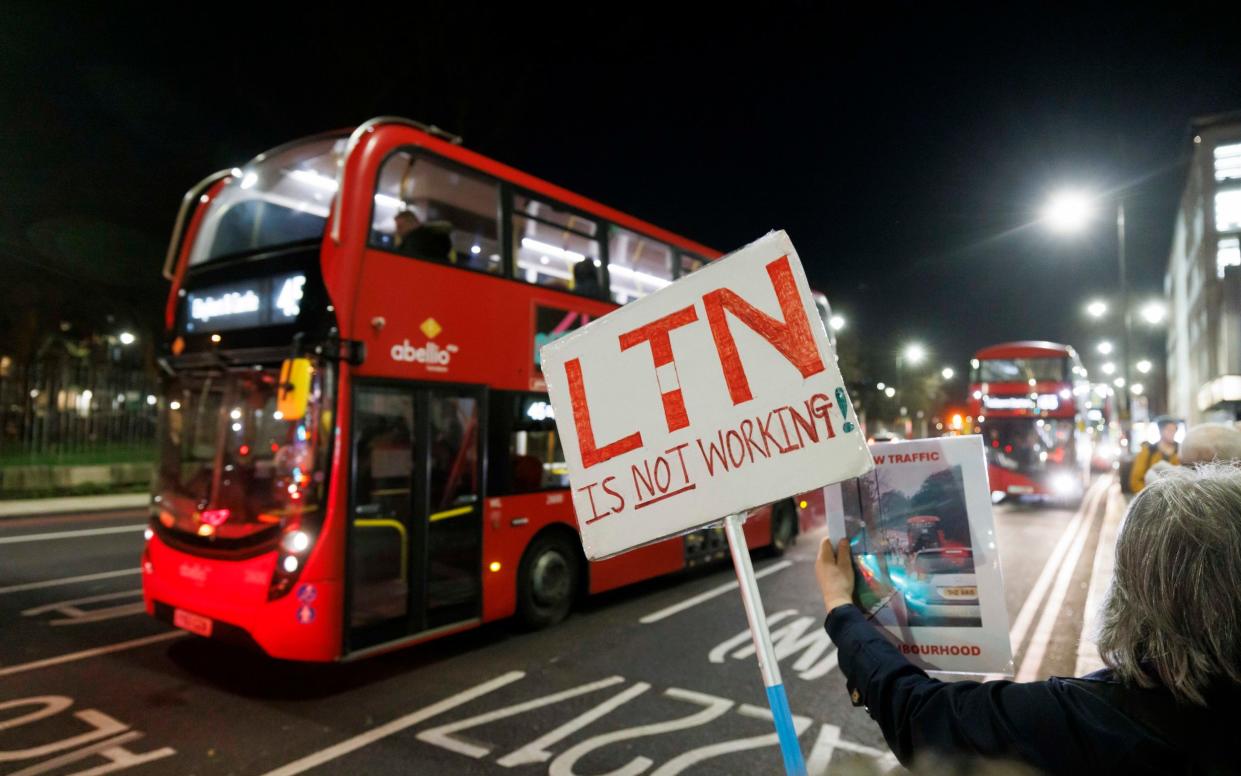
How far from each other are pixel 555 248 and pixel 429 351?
6.95 feet

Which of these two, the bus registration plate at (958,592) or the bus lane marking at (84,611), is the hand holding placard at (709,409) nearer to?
the bus registration plate at (958,592)

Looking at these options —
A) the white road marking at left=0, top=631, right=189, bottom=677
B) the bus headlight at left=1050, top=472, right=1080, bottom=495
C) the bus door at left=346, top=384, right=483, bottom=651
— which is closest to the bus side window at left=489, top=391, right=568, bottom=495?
the bus door at left=346, top=384, right=483, bottom=651

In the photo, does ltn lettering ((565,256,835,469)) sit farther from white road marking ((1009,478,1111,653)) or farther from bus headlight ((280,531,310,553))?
bus headlight ((280,531,310,553))

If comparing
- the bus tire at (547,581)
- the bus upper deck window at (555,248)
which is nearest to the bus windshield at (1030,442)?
the bus upper deck window at (555,248)

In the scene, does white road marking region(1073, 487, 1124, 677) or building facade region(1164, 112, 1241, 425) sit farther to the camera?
building facade region(1164, 112, 1241, 425)

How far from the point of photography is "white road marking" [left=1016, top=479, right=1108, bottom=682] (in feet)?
19.1

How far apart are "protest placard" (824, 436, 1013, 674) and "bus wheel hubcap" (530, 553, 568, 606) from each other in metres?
5.38

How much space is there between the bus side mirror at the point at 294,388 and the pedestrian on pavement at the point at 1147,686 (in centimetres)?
465

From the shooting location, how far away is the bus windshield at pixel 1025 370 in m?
19.3

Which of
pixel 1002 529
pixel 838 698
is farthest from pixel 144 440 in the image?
pixel 1002 529

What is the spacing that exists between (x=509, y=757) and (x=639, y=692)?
138 cm

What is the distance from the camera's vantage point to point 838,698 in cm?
531

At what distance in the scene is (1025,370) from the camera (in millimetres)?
19484

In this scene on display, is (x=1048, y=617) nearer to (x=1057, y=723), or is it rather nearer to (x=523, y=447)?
(x=523, y=447)
